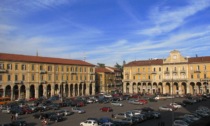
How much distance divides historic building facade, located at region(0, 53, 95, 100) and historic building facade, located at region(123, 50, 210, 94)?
15582mm

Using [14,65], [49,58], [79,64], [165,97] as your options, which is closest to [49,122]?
[14,65]

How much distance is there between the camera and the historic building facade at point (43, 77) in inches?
2650

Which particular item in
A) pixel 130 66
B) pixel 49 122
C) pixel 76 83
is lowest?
pixel 49 122

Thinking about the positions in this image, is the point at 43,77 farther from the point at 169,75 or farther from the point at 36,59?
the point at 169,75

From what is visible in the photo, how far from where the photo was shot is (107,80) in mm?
110750

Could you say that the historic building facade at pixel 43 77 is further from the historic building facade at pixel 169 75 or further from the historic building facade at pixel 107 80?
the historic building facade at pixel 169 75

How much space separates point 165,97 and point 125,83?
95.6ft

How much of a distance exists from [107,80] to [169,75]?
3010 centimetres

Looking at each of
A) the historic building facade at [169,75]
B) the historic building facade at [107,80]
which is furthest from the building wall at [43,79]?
the historic building facade at [169,75]

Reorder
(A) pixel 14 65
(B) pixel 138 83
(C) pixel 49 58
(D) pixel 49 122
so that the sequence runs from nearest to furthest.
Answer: (D) pixel 49 122 → (A) pixel 14 65 → (C) pixel 49 58 → (B) pixel 138 83

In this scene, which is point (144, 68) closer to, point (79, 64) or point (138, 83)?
point (138, 83)

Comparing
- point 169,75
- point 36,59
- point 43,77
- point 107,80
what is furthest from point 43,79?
point 169,75

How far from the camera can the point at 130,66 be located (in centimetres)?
9806

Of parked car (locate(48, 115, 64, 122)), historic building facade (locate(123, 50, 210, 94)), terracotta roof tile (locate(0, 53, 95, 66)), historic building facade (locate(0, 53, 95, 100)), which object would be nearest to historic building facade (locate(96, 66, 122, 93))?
historic building facade (locate(123, 50, 210, 94))
